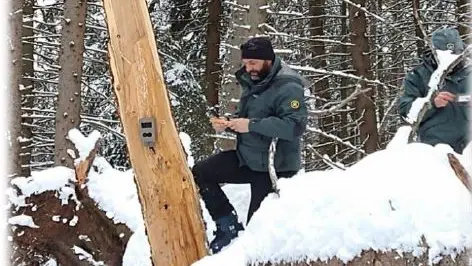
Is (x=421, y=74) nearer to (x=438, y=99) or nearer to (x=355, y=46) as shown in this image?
(x=438, y=99)

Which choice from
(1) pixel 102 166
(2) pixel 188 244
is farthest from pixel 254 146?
(1) pixel 102 166

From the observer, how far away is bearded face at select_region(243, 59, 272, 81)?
4.86 m

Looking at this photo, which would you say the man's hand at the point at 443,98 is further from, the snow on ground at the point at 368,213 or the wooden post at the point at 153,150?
the wooden post at the point at 153,150

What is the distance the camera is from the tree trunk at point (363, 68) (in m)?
12.1

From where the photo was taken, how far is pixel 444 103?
177 inches

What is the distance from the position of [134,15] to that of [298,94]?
114 cm

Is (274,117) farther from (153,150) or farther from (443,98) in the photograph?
(443,98)

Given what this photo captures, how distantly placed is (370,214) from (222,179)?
5.36 feet

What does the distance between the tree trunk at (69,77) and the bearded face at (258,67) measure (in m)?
5.10

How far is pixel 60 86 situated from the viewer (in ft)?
31.5

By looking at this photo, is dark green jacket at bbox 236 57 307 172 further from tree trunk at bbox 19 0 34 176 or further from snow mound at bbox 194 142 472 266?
tree trunk at bbox 19 0 34 176

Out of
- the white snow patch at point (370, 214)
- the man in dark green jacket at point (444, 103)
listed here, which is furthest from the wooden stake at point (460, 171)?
the man in dark green jacket at point (444, 103)

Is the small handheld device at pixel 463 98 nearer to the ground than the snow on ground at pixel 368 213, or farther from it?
farther from it

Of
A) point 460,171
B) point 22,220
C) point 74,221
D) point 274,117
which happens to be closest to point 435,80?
point 460,171
